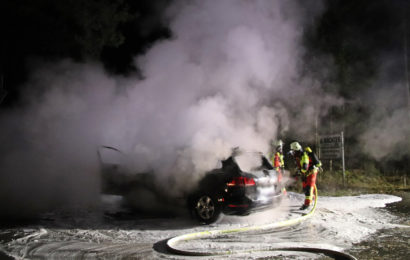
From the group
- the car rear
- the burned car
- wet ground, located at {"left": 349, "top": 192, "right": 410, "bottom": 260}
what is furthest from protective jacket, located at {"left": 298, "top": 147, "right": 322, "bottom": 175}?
wet ground, located at {"left": 349, "top": 192, "right": 410, "bottom": 260}

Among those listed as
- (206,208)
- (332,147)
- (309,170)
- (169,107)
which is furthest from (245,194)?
(332,147)

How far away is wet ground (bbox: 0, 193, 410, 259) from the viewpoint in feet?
16.1

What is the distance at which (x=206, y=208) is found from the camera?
22.2ft

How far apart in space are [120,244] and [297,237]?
2.69 m

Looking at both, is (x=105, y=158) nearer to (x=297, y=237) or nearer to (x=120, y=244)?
(x=120, y=244)

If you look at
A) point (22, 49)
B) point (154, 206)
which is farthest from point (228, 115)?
point (22, 49)

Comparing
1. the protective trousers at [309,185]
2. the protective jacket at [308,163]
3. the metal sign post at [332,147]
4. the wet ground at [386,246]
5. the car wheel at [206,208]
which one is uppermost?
A: the metal sign post at [332,147]

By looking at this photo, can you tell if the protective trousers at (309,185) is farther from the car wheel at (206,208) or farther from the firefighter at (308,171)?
the car wheel at (206,208)

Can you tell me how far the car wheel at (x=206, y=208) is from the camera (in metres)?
6.66

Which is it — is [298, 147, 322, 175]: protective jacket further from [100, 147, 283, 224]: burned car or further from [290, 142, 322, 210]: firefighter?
[100, 147, 283, 224]: burned car

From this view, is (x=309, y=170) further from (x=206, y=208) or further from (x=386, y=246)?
(x=386, y=246)

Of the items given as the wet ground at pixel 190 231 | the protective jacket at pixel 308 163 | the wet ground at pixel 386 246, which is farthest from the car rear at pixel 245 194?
the protective jacket at pixel 308 163

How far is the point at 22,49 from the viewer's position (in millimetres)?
13453

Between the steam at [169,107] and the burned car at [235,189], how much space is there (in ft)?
1.02
